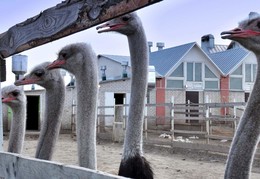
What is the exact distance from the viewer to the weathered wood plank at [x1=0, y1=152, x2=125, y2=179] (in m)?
1.69

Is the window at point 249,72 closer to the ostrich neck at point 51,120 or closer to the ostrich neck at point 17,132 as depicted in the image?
the ostrich neck at point 17,132

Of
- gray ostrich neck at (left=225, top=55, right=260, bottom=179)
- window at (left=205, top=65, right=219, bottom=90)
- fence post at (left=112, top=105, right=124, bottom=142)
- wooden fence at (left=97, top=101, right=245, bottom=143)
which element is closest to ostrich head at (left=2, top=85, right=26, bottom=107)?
gray ostrich neck at (left=225, top=55, right=260, bottom=179)

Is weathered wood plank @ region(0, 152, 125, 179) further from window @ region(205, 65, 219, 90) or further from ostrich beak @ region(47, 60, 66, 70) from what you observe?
window @ region(205, 65, 219, 90)

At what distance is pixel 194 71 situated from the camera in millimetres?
22750

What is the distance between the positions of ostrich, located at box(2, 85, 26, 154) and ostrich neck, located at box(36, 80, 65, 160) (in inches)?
30.9

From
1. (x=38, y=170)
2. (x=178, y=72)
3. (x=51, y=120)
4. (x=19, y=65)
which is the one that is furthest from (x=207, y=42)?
(x=38, y=170)

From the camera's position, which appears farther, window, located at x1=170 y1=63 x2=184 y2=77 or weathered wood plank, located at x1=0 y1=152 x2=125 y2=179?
window, located at x1=170 y1=63 x2=184 y2=77

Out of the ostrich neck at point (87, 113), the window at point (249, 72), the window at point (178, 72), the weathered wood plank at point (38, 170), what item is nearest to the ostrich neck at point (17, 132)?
the ostrich neck at point (87, 113)

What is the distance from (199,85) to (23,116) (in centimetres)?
1904

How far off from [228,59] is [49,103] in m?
22.1

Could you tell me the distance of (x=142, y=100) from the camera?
335cm

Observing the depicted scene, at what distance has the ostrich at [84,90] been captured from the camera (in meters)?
2.72

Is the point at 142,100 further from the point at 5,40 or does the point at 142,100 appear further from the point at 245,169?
the point at 245,169

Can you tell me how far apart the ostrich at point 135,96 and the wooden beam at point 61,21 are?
0.63 metres
